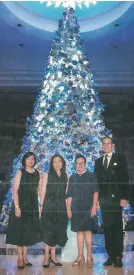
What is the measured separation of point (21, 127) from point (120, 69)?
7.10ft

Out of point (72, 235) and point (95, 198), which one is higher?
point (95, 198)

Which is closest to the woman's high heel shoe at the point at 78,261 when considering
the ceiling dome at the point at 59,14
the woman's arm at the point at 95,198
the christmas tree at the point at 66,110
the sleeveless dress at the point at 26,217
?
the sleeveless dress at the point at 26,217

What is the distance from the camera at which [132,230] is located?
6715mm

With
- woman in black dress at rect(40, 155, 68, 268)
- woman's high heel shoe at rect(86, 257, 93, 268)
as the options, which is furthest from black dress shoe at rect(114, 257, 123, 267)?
woman in black dress at rect(40, 155, 68, 268)

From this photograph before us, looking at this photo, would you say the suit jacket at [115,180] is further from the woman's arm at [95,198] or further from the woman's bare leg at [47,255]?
the woman's bare leg at [47,255]

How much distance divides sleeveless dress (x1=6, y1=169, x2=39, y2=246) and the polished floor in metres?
0.29

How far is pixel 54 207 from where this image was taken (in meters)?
3.88

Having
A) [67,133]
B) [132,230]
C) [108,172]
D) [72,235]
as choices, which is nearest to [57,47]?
[67,133]

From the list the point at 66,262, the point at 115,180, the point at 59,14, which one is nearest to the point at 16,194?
the point at 66,262

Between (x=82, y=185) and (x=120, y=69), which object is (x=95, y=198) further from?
(x=120, y=69)

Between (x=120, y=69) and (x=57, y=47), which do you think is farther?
(x=120, y=69)

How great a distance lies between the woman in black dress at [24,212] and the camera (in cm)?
376

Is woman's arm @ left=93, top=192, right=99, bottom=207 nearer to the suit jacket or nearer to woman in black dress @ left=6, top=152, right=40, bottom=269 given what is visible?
the suit jacket

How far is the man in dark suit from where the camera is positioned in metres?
3.85
